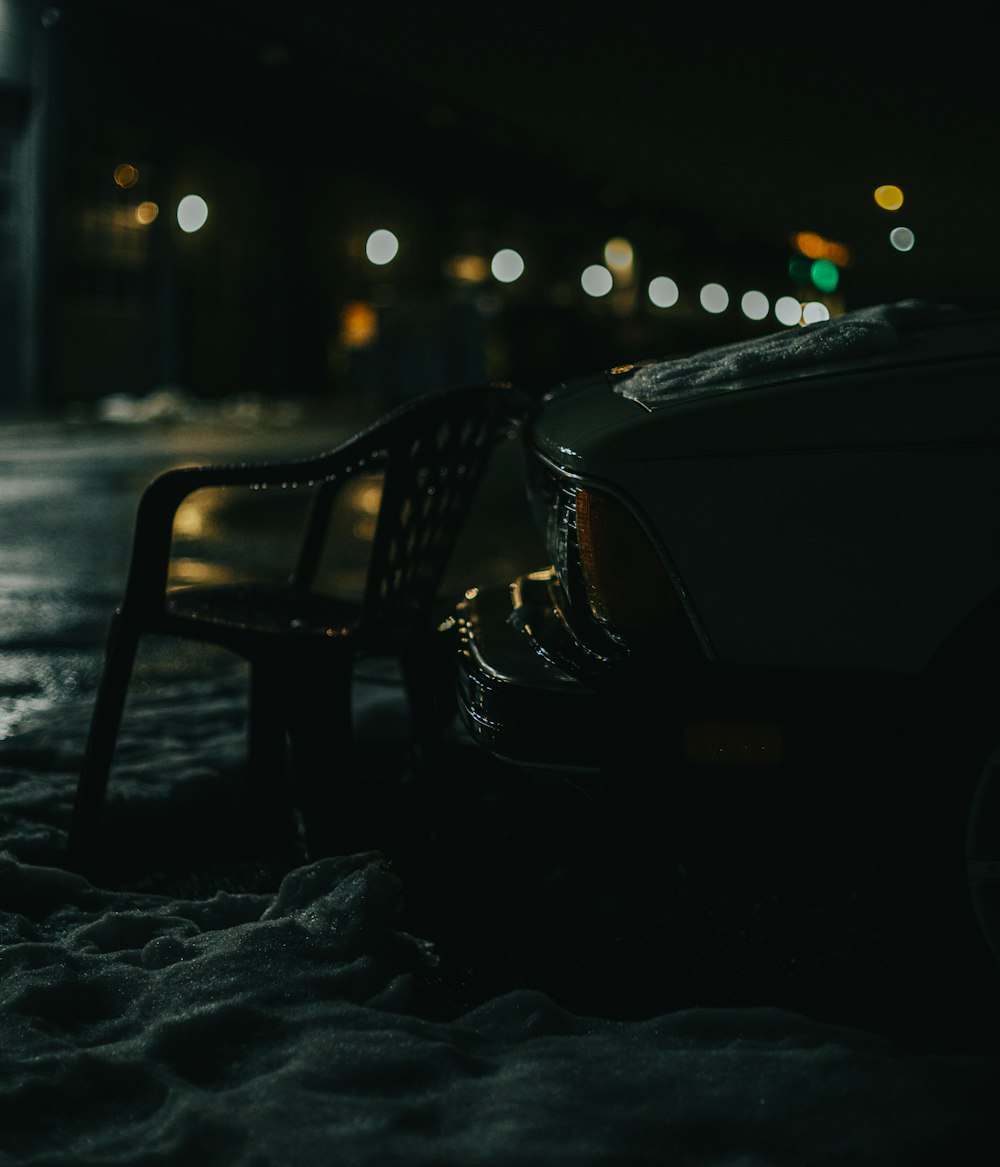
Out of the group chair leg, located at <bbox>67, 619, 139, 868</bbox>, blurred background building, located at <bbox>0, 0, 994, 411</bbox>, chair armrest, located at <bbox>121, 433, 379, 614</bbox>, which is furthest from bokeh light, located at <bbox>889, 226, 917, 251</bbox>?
blurred background building, located at <bbox>0, 0, 994, 411</bbox>

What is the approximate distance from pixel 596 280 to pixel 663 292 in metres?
5.82

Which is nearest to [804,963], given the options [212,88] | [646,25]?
[646,25]

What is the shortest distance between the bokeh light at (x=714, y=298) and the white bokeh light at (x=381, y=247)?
18.5 m

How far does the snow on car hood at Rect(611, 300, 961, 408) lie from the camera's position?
2.41 meters

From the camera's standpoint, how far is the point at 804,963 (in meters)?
2.77

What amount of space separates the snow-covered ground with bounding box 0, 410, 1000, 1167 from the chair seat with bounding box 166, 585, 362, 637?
1.80ft

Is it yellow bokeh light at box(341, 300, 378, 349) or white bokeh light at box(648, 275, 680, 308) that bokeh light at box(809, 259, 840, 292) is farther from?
white bokeh light at box(648, 275, 680, 308)

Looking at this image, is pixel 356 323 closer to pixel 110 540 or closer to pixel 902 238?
pixel 110 540

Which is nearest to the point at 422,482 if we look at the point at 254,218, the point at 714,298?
the point at 254,218

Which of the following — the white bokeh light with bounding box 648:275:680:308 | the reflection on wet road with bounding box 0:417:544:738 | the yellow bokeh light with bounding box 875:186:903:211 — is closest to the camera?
the yellow bokeh light with bounding box 875:186:903:211

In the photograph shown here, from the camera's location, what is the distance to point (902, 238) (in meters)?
4.12

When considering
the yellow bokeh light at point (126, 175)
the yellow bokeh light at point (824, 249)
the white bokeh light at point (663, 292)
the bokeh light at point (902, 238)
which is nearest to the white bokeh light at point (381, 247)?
the yellow bokeh light at point (126, 175)

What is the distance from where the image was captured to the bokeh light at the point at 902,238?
4055 mm

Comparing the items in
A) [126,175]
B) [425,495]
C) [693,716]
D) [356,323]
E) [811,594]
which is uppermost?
[126,175]
